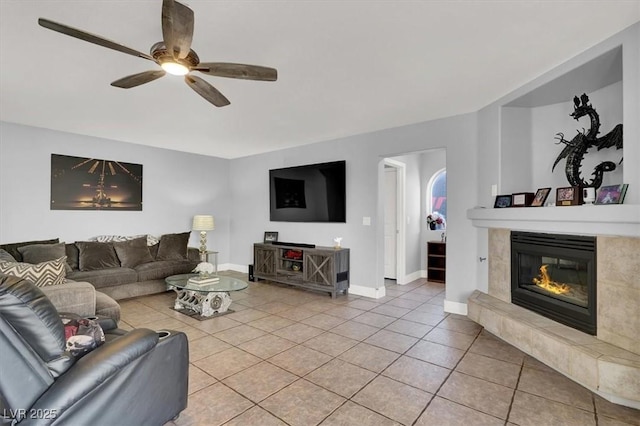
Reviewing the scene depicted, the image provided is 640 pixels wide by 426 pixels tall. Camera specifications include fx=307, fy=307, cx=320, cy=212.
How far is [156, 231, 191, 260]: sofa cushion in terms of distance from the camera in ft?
16.9

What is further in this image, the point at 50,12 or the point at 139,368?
the point at 50,12

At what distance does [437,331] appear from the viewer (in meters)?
3.30

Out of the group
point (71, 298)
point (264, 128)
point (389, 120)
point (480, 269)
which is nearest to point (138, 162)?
point (264, 128)

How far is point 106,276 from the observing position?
165 inches

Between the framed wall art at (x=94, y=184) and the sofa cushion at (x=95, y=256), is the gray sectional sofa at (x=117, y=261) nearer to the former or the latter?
the sofa cushion at (x=95, y=256)

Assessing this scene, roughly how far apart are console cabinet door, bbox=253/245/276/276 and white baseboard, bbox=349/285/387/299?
1.44 meters

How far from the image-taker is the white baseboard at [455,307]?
3.81 metres

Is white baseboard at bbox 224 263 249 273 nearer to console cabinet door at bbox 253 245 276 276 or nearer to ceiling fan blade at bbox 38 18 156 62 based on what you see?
console cabinet door at bbox 253 245 276 276

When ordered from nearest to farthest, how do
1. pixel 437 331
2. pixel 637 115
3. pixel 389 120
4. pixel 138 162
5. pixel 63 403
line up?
pixel 63 403 → pixel 637 115 → pixel 437 331 → pixel 389 120 → pixel 138 162

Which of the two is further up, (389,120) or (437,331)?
(389,120)

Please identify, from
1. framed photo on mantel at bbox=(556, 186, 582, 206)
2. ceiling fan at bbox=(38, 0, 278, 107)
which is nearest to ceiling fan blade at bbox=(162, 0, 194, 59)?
ceiling fan at bbox=(38, 0, 278, 107)

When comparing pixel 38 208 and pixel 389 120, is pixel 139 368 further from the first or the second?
pixel 38 208

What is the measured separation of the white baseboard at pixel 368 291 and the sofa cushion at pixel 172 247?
2.95m

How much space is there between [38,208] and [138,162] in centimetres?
Result: 155
